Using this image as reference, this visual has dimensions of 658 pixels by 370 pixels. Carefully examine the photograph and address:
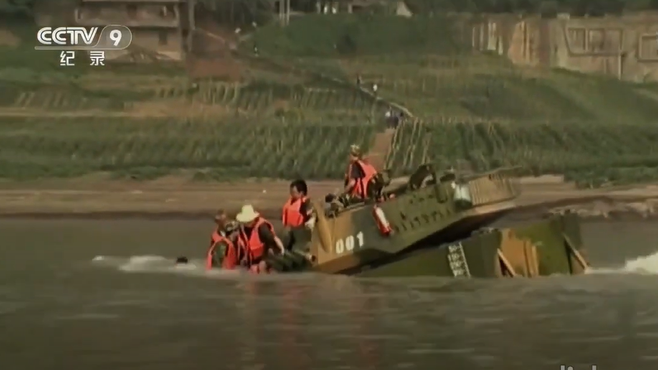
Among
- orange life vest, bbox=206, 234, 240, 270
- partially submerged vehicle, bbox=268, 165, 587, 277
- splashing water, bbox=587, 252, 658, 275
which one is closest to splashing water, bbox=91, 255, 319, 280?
orange life vest, bbox=206, 234, 240, 270

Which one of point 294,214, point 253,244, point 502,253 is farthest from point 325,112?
point 502,253

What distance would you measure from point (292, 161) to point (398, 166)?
368cm

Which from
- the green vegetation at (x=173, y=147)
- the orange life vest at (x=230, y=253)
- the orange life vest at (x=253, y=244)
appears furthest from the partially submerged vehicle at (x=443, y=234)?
the green vegetation at (x=173, y=147)

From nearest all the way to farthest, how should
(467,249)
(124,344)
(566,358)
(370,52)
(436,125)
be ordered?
(566,358)
(124,344)
(467,249)
(436,125)
(370,52)

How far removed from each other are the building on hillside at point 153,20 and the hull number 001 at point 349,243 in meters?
40.0

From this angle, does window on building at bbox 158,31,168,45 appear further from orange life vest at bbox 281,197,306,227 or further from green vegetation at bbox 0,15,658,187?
orange life vest at bbox 281,197,306,227

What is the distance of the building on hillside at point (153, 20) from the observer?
2635 inches

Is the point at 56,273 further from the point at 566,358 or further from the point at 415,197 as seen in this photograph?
the point at 566,358

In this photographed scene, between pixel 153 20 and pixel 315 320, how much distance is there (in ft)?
148

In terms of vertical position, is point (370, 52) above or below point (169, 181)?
above

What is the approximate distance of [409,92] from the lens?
202ft

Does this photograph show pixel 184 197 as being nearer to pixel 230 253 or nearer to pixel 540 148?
pixel 540 148

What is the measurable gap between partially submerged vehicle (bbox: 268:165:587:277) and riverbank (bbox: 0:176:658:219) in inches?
731

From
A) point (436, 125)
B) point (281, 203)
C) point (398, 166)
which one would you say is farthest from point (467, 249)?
point (436, 125)
